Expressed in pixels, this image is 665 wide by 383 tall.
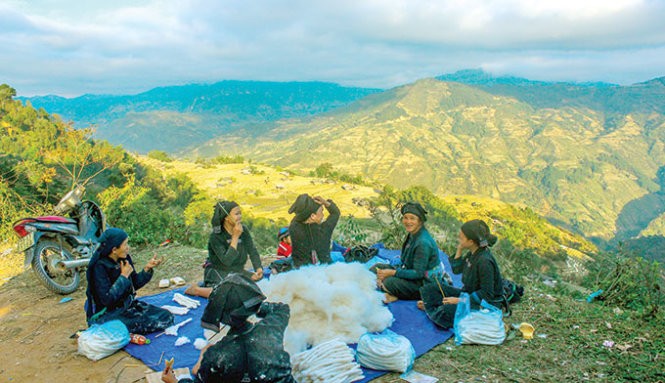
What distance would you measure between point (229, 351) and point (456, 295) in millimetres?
3013

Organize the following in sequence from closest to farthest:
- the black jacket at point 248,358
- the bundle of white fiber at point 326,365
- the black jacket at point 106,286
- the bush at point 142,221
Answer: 1. the black jacket at point 248,358
2. the bundle of white fiber at point 326,365
3. the black jacket at point 106,286
4. the bush at point 142,221

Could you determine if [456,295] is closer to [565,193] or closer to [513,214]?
[513,214]

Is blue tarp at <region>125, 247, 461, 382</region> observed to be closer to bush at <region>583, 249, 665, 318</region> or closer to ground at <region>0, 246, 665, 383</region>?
ground at <region>0, 246, 665, 383</region>

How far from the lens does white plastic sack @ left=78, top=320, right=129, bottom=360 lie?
→ 417 centimetres

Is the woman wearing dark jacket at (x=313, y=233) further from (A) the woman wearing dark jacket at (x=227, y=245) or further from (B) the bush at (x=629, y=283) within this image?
(B) the bush at (x=629, y=283)

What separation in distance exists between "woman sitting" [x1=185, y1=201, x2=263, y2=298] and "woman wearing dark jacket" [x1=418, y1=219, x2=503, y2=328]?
2.42 meters

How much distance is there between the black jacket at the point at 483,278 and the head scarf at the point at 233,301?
2.87 metres

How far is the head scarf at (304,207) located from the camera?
5848mm

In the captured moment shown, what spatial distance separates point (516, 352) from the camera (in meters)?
4.19

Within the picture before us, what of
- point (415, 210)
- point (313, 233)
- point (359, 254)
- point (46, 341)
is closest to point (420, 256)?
point (415, 210)

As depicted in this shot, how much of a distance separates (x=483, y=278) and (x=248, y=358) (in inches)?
114

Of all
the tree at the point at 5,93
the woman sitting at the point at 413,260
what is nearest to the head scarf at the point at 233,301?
the woman sitting at the point at 413,260

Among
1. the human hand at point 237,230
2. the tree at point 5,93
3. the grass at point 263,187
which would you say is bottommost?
the grass at point 263,187

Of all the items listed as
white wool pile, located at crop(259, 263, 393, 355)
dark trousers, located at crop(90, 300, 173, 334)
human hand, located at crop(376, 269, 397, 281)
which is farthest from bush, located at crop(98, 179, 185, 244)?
human hand, located at crop(376, 269, 397, 281)
